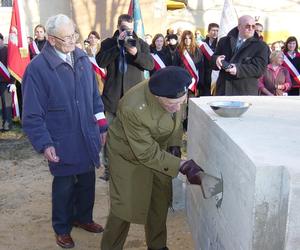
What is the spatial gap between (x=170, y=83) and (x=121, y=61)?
2.25 metres

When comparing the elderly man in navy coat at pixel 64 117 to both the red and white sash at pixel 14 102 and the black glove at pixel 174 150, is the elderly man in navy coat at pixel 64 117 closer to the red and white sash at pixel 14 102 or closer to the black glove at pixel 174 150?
the black glove at pixel 174 150

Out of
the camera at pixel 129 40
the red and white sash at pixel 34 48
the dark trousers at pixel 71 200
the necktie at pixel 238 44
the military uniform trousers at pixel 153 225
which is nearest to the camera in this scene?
the military uniform trousers at pixel 153 225

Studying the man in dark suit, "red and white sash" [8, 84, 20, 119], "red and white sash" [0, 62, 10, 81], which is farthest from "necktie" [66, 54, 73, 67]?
"red and white sash" [0, 62, 10, 81]

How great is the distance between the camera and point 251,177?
208cm

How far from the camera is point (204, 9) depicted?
51.4ft

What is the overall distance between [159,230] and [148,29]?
10397 mm

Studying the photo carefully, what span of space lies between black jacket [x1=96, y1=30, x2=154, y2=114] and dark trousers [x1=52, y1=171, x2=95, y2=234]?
122 centimetres

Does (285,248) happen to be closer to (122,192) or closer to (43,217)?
→ (122,192)

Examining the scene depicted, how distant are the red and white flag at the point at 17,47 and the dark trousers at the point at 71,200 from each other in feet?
14.7

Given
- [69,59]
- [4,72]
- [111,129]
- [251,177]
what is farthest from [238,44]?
[4,72]

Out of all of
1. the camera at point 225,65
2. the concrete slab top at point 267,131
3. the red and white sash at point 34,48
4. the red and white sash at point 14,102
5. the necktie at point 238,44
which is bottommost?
the red and white sash at point 14,102

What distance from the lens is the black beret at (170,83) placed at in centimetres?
254

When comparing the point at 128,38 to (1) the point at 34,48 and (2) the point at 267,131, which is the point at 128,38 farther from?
(1) the point at 34,48

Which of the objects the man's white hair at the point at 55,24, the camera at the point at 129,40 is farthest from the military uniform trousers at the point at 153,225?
the camera at the point at 129,40
